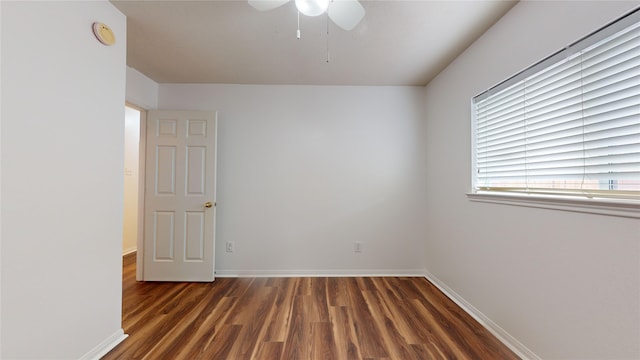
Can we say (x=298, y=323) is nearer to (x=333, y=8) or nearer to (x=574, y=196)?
(x=574, y=196)

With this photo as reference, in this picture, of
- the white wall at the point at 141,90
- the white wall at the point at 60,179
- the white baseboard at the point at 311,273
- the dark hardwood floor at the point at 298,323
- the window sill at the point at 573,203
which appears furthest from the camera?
the white baseboard at the point at 311,273

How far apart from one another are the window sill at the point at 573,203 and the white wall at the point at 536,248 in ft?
0.12

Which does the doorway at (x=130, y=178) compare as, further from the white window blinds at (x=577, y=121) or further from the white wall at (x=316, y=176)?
the white window blinds at (x=577, y=121)

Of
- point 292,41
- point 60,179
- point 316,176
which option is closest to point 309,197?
point 316,176

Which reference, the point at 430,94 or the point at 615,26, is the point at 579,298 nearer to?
the point at 615,26

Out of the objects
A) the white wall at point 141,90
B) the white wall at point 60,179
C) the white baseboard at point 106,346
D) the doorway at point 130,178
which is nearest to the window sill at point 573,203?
the white wall at point 60,179

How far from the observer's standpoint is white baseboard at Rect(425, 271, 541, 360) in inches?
66.9

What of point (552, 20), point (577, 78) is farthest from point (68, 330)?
point (552, 20)

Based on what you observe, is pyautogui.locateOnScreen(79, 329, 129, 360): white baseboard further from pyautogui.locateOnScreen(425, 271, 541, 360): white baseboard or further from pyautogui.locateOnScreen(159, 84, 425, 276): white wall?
pyautogui.locateOnScreen(425, 271, 541, 360): white baseboard

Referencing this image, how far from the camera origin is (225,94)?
10.8 feet

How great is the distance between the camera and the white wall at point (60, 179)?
124 centimetres

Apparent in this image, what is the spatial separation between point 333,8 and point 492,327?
2668mm

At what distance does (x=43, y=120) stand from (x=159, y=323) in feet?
5.64

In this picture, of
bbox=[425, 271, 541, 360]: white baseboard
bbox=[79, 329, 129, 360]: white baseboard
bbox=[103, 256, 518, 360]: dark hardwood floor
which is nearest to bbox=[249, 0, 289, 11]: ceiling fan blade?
bbox=[103, 256, 518, 360]: dark hardwood floor
